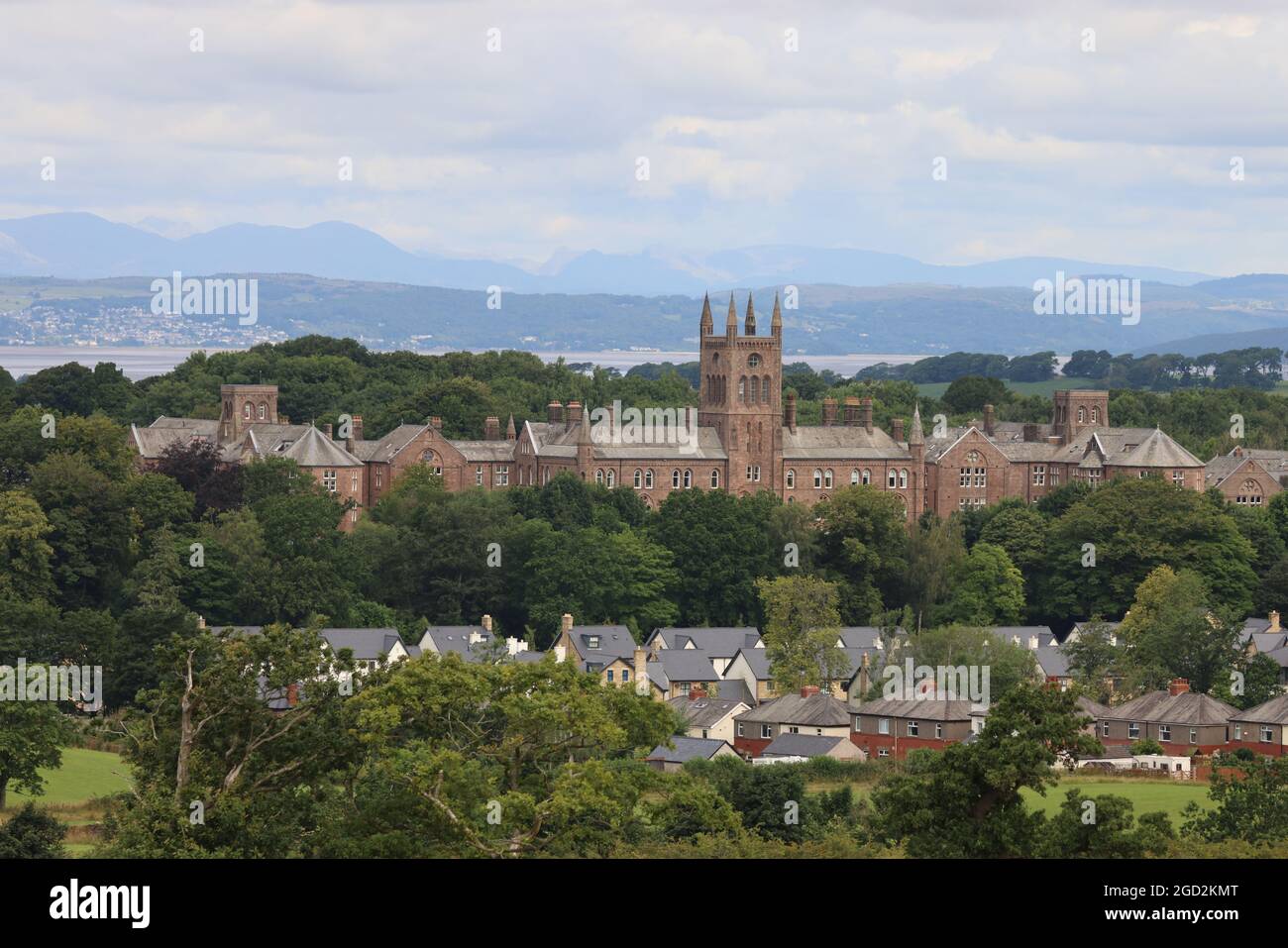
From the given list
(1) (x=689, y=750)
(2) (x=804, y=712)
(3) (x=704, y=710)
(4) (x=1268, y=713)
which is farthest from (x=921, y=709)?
(4) (x=1268, y=713)

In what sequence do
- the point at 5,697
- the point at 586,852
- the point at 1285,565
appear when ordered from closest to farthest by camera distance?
the point at 586,852 → the point at 5,697 → the point at 1285,565

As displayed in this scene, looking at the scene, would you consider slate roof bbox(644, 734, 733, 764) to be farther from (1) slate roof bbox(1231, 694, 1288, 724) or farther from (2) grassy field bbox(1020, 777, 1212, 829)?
(1) slate roof bbox(1231, 694, 1288, 724)

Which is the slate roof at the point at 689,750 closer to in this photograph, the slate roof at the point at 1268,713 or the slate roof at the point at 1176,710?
the slate roof at the point at 1176,710

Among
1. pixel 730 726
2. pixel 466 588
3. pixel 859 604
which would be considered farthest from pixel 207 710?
pixel 859 604

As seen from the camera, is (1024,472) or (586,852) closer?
(586,852)

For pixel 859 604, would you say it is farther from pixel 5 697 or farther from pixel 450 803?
pixel 450 803

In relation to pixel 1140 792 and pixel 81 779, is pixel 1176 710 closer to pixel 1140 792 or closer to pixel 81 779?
pixel 1140 792
